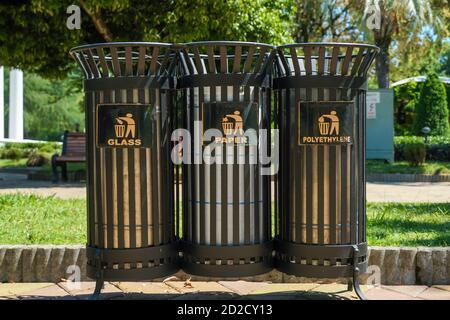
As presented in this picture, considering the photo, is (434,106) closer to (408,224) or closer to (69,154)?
(69,154)

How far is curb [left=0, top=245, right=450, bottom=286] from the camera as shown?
4.20 metres

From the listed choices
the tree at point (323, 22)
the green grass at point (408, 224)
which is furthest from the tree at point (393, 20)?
the green grass at point (408, 224)

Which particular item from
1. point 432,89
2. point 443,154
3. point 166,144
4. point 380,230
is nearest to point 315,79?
point 166,144

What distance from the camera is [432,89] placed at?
20.6 m

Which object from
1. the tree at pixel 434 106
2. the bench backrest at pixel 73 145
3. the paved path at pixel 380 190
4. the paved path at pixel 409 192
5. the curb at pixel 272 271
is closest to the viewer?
the curb at pixel 272 271

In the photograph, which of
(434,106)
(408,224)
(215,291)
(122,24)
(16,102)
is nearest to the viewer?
(215,291)

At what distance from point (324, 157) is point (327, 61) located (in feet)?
2.04

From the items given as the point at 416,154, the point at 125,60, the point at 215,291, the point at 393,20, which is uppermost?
the point at 393,20

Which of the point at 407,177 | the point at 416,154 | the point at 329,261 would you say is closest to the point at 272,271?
the point at 329,261

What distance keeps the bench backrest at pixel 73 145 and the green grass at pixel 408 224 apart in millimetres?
7201

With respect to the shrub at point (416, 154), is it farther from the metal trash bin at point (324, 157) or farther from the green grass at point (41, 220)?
the metal trash bin at point (324, 157)

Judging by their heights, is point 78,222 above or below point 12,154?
below

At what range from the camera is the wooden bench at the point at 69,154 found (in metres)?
12.0

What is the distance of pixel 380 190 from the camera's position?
10.9m
